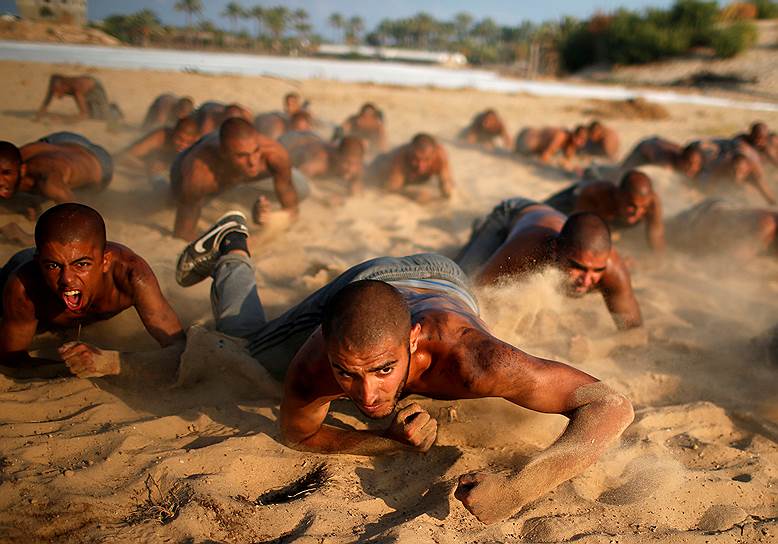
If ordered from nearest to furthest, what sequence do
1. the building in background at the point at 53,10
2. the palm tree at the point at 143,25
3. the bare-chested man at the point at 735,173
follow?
the building in background at the point at 53,10 < the bare-chested man at the point at 735,173 < the palm tree at the point at 143,25

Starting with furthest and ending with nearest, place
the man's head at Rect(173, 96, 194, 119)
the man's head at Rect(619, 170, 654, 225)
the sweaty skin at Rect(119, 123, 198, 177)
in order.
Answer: the man's head at Rect(173, 96, 194, 119), the sweaty skin at Rect(119, 123, 198, 177), the man's head at Rect(619, 170, 654, 225)

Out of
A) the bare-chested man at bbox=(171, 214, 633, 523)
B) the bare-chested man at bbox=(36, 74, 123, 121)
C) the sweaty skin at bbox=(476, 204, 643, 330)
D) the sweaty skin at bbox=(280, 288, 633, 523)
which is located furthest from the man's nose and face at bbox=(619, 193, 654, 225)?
the bare-chested man at bbox=(36, 74, 123, 121)

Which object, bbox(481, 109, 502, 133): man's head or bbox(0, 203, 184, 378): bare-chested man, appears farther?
bbox(481, 109, 502, 133): man's head

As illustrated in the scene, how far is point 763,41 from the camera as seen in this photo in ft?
83.6

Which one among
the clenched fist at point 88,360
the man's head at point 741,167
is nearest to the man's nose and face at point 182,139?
the clenched fist at point 88,360

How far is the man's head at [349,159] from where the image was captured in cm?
643

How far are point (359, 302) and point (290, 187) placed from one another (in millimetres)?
3474

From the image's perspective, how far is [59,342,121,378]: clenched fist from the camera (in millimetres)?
2469

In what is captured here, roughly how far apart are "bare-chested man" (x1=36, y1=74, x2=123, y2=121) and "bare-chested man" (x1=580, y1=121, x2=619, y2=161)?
6.98 meters

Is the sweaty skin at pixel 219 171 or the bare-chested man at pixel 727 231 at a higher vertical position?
the sweaty skin at pixel 219 171

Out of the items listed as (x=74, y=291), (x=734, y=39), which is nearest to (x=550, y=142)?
(x=74, y=291)

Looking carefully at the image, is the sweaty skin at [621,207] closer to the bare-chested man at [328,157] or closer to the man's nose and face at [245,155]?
the bare-chested man at [328,157]

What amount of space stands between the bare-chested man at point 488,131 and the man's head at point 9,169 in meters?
6.98

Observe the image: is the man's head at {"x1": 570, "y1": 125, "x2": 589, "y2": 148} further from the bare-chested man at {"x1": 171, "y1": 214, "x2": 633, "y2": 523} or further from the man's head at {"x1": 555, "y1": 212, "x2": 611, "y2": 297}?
the bare-chested man at {"x1": 171, "y1": 214, "x2": 633, "y2": 523}
